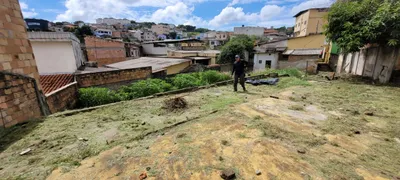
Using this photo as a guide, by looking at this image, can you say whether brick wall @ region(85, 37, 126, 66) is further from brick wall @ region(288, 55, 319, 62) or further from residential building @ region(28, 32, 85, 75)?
brick wall @ region(288, 55, 319, 62)

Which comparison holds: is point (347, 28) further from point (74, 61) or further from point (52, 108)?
point (74, 61)

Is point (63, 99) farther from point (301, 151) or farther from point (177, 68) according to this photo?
point (177, 68)

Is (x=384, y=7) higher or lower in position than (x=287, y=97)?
higher

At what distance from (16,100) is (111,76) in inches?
198

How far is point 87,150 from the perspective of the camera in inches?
102

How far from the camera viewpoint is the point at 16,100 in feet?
11.3

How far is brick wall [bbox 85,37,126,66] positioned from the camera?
58.0 feet

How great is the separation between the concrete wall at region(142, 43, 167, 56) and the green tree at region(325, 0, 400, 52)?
71.0 ft

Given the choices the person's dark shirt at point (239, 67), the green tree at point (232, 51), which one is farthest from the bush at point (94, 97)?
the green tree at point (232, 51)

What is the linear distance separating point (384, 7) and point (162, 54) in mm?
23956

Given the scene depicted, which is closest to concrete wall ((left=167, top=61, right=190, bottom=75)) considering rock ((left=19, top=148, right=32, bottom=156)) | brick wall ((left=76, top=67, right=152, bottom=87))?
brick wall ((left=76, top=67, right=152, bottom=87))

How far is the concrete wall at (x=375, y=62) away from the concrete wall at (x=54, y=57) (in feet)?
53.2

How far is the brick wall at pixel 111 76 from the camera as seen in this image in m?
7.56

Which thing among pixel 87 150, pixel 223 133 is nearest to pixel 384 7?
pixel 223 133
